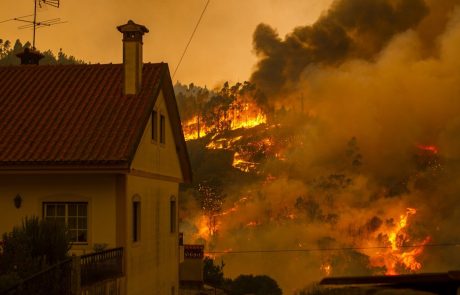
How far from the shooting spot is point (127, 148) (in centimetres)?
1881

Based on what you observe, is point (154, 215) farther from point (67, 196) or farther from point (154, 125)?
point (67, 196)

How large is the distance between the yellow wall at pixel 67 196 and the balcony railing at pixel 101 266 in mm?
680

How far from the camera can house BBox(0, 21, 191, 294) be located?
19016 mm

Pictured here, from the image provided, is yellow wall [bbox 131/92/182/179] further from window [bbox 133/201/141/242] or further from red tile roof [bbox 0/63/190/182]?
window [bbox 133/201/141/242]

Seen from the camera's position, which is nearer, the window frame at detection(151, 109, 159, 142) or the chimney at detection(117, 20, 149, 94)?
the chimney at detection(117, 20, 149, 94)

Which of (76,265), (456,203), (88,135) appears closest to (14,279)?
(76,265)

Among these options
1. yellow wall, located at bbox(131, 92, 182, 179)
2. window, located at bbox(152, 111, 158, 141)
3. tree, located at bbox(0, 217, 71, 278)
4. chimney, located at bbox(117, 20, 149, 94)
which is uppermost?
chimney, located at bbox(117, 20, 149, 94)

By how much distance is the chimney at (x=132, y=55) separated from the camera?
2195 cm

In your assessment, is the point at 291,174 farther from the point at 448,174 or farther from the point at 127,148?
the point at 127,148

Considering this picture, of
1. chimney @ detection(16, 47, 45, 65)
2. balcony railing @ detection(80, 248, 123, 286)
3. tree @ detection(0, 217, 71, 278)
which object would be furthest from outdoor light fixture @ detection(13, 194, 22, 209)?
chimney @ detection(16, 47, 45, 65)

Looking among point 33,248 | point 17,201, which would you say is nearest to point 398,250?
point 17,201

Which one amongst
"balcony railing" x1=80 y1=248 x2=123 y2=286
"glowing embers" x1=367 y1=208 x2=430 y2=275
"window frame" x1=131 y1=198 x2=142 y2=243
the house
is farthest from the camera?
"glowing embers" x1=367 y1=208 x2=430 y2=275

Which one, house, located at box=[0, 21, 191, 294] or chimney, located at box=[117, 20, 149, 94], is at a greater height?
chimney, located at box=[117, 20, 149, 94]

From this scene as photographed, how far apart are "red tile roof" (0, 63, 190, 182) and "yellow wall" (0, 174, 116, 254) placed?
0.94m
